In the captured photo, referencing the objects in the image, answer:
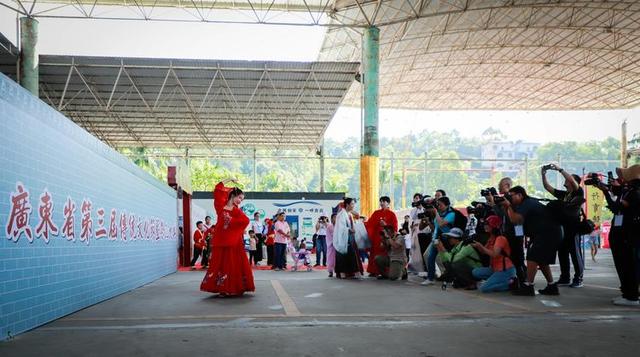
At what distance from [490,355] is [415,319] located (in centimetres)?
158

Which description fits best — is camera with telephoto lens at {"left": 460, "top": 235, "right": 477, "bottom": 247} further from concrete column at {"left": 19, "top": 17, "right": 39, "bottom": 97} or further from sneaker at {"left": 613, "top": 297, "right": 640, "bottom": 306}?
concrete column at {"left": 19, "top": 17, "right": 39, "bottom": 97}

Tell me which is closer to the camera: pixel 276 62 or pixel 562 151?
pixel 276 62

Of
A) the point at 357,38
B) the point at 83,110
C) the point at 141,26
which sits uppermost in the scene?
the point at 141,26

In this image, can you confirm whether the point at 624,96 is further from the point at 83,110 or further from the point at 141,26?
the point at 141,26

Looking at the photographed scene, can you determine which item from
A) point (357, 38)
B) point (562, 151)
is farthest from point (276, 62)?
point (562, 151)

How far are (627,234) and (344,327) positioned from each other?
3387 millimetres

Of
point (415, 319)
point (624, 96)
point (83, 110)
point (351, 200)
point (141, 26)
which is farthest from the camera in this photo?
point (141, 26)

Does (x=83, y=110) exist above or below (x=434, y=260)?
above

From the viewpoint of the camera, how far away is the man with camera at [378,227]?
440 inches

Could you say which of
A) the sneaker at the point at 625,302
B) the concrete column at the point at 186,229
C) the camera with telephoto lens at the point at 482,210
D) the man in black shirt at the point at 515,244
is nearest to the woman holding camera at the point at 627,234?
the sneaker at the point at 625,302

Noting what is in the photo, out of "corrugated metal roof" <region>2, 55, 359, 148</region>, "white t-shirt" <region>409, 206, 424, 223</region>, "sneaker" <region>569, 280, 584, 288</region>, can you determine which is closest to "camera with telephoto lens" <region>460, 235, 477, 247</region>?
"sneaker" <region>569, 280, 584, 288</region>

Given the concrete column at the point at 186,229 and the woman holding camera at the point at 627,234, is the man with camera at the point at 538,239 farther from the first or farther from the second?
the concrete column at the point at 186,229

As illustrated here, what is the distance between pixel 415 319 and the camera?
527 centimetres

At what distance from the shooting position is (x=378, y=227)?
11297 mm
